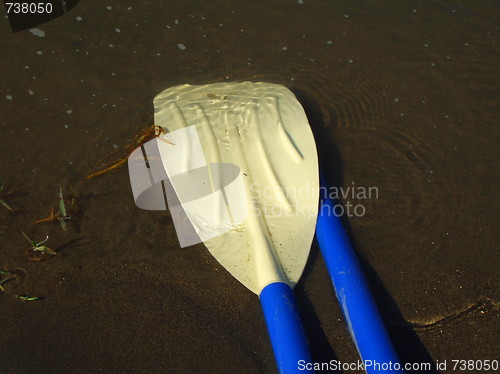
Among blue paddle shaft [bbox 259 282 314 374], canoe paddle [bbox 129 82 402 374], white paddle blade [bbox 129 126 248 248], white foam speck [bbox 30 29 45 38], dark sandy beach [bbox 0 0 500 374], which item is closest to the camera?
blue paddle shaft [bbox 259 282 314 374]

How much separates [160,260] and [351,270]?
775 millimetres

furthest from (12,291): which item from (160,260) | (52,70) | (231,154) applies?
(52,70)

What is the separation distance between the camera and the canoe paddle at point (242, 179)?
1931 mm

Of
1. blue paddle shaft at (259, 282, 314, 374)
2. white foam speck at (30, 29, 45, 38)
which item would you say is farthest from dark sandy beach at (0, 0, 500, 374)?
blue paddle shaft at (259, 282, 314, 374)

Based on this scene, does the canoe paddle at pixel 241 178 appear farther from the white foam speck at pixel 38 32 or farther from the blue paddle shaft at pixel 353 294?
the white foam speck at pixel 38 32

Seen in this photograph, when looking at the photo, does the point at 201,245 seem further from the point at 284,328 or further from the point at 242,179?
the point at 284,328

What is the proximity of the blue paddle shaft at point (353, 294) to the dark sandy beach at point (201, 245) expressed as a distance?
121mm

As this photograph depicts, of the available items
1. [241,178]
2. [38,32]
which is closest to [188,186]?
[241,178]

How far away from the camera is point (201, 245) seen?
79.7 inches

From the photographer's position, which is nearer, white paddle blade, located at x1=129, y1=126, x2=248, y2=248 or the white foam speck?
white paddle blade, located at x1=129, y1=126, x2=248, y2=248

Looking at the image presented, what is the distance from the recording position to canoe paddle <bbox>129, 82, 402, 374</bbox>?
1.93 m

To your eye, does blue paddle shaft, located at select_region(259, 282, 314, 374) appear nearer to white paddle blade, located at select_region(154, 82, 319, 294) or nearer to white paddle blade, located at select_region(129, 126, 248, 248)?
white paddle blade, located at select_region(154, 82, 319, 294)

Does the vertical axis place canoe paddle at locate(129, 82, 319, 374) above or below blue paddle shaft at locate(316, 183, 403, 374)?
above

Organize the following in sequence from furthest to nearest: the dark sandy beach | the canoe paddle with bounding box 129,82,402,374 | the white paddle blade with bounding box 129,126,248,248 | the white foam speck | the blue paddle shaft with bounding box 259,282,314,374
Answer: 1. the white foam speck
2. the white paddle blade with bounding box 129,126,248,248
3. the canoe paddle with bounding box 129,82,402,374
4. the dark sandy beach
5. the blue paddle shaft with bounding box 259,282,314,374
